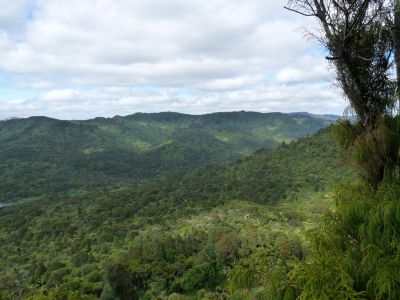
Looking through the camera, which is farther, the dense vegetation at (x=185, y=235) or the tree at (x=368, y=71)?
the dense vegetation at (x=185, y=235)

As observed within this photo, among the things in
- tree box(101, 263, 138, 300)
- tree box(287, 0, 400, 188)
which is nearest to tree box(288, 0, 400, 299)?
tree box(287, 0, 400, 188)

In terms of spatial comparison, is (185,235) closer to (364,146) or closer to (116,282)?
(116,282)

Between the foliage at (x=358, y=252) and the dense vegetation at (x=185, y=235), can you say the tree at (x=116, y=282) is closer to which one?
the dense vegetation at (x=185, y=235)

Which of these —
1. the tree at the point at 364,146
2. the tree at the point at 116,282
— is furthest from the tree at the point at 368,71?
the tree at the point at 116,282

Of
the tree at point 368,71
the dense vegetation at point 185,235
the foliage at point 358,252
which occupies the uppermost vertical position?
the tree at point 368,71

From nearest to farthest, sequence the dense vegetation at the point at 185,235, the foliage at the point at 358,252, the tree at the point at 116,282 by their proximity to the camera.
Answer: the foliage at the point at 358,252 → the dense vegetation at the point at 185,235 → the tree at the point at 116,282

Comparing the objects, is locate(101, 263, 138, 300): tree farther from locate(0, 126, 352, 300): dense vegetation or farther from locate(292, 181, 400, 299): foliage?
locate(292, 181, 400, 299): foliage

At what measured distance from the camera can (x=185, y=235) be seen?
7506 cm

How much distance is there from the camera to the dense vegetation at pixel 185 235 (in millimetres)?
44281

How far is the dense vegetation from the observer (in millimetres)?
44281

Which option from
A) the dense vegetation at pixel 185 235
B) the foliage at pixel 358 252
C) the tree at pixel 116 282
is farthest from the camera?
the tree at pixel 116 282

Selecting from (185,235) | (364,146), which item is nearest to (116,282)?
(185,235)

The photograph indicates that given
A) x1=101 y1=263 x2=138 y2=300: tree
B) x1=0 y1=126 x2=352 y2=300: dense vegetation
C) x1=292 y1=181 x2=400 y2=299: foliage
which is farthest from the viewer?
x1=101 y1=263 x2=138 y2=300: tree

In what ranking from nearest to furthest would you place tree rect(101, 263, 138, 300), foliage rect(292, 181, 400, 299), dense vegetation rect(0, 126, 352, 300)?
1. foliage rect(292, 181, 400, 299)
2. dense vegetation rect(0, 126, 352, 300)
3. tree rect(101, 263, 138, 300)
